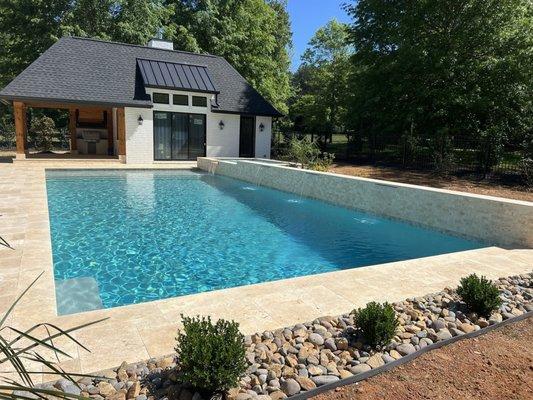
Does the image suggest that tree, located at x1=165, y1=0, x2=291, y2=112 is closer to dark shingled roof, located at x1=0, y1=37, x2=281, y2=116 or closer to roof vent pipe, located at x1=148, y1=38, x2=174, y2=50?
roof vent pipe, located at x1=148, y1=38, x2=174, y2=50

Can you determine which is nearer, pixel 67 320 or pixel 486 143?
pixel 67 320

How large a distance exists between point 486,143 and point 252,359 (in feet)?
45.7

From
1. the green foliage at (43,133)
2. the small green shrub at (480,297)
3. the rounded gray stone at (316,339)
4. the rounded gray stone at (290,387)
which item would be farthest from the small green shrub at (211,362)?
the green foliage at (43,133)

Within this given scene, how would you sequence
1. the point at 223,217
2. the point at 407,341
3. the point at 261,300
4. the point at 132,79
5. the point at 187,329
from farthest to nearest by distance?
1. the point at 132,79
2. the point at 223,217
3. the point at 261,300
4. the point at 407,341
5. the point at 187,329

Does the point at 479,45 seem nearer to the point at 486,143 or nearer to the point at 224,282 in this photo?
the point at 486,143

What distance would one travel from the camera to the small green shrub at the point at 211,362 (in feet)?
8.88

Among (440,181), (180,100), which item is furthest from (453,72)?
(180,100)

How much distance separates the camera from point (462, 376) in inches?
125

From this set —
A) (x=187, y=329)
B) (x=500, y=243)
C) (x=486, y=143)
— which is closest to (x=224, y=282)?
(x=187, y=329)

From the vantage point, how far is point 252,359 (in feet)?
10.6

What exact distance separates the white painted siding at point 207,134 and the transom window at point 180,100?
151mm

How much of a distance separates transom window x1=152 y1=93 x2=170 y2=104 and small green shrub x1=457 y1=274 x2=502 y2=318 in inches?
706

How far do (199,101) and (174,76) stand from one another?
170cm

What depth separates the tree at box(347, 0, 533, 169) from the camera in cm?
1661
